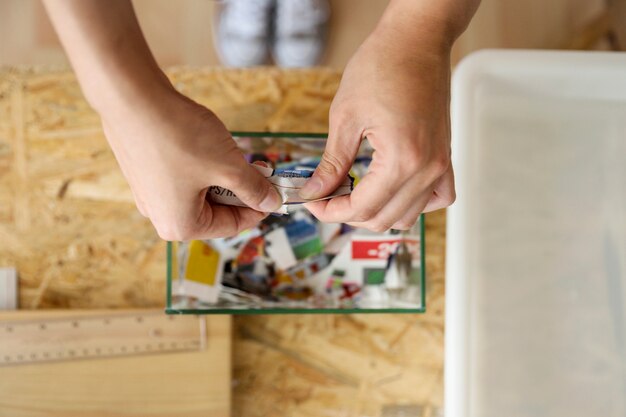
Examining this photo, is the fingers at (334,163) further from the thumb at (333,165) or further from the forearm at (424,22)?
the forearm at (424,22)

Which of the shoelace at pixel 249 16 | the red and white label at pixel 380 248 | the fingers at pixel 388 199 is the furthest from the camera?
→ the shoelace at pixel 249 16

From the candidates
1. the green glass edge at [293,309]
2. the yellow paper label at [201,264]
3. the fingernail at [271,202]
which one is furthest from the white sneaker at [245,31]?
the fingernail at [271,202]

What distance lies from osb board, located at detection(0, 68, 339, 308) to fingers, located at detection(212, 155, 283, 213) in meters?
0.44

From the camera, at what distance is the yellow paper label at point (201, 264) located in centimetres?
104

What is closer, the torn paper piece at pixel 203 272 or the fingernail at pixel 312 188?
the fingernail at pixel 312 188

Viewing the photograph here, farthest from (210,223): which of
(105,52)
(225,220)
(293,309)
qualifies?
(293,309)

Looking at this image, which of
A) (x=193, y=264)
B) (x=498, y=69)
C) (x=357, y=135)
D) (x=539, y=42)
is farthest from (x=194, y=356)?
(x=539, y=42)

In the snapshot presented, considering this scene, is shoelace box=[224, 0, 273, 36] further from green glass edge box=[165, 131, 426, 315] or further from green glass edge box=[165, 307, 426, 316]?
green glass edge box=[165, 307, 426, 316]

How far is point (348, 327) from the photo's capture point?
110 cm

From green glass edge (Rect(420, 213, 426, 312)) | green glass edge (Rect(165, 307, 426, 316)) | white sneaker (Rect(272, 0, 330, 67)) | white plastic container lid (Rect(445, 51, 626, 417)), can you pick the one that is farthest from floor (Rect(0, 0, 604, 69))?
green glass edge (Rect(165, 307, 426, 316))

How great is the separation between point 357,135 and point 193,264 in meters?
0.50

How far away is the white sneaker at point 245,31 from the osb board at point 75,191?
0.28 metres

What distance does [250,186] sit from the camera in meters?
0.65

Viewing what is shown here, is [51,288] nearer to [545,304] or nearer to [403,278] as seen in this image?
[403,278]
